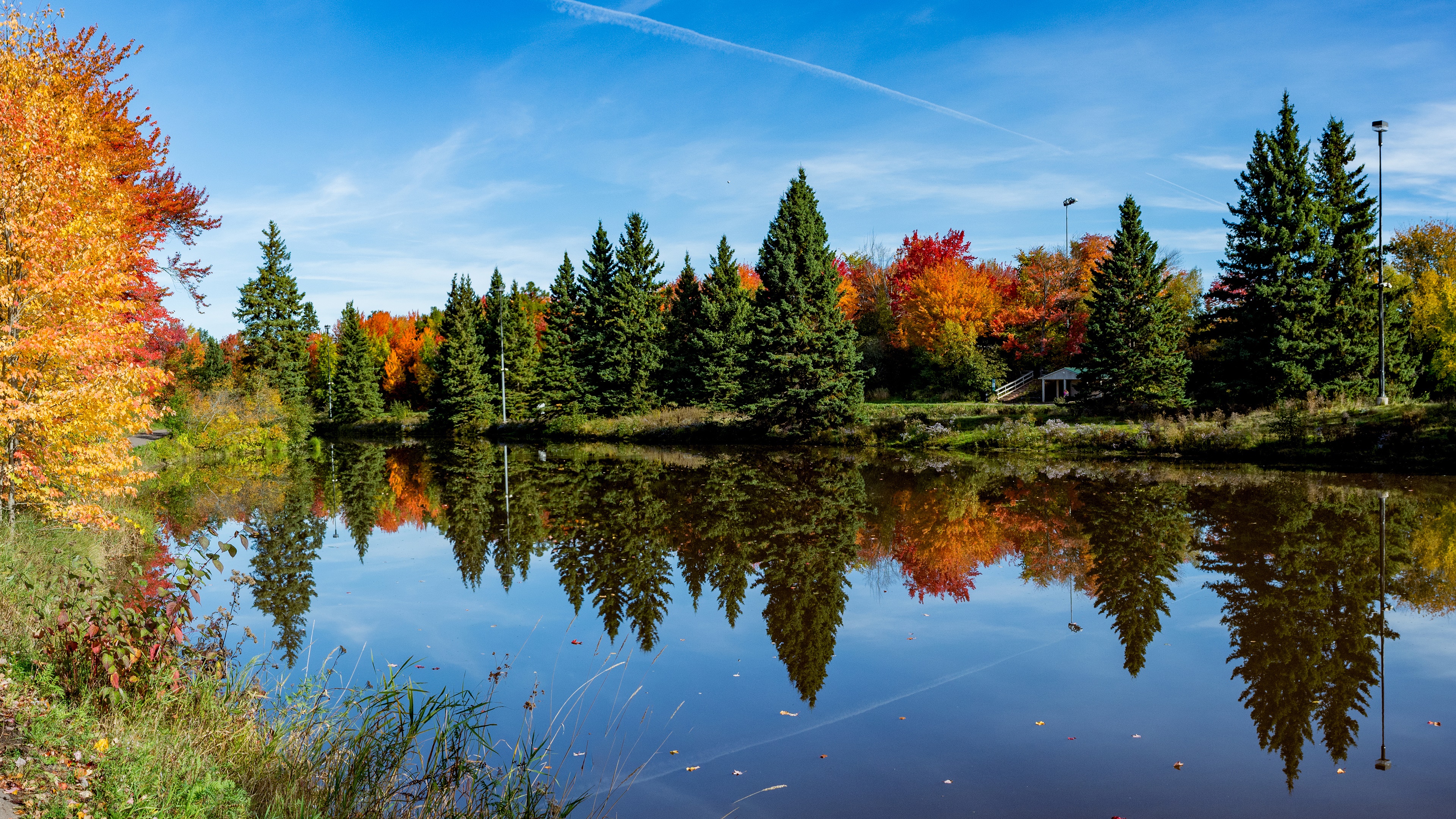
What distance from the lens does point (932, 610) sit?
9961 mm

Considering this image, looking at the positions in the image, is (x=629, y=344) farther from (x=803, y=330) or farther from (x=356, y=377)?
Result: (x=356, y=377)

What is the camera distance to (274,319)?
177 ft

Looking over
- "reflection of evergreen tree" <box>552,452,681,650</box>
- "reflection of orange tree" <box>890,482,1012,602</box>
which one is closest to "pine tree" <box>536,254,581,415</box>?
"reflection of evergreen tree" <box>552,452,681,650</box>

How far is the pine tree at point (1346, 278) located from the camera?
2800 cm

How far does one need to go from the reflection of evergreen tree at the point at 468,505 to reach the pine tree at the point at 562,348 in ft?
32.2

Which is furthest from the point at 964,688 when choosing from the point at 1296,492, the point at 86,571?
the point at 1296,492

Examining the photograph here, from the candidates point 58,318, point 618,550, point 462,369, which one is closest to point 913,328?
point 462,369

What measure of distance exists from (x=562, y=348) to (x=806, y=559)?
36.6 meters

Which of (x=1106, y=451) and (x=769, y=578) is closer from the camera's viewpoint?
(x=769, y=578)

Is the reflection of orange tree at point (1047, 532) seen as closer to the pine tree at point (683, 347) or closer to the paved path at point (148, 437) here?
the pine tree at point (683, 347)

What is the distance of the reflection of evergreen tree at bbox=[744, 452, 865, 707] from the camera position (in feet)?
27.7

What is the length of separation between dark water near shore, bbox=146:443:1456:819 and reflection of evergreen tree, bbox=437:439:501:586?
19 centimetres

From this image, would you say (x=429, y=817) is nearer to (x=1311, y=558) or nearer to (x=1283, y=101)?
(x=1311, y=558)

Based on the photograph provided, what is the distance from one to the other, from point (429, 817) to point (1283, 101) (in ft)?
115
